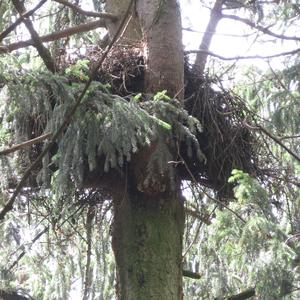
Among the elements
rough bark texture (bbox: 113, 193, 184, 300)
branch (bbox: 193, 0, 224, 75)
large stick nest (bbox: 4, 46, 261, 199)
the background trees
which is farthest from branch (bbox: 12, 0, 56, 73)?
branch (bbox: 193, 0, 224, 75)

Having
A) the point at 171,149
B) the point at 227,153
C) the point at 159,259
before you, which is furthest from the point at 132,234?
the point at 227,153

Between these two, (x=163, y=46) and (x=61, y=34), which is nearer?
(x=163, y=46)

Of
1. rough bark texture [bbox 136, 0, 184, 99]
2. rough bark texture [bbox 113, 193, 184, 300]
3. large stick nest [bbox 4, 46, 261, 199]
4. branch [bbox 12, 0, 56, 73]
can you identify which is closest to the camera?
branch [bbox 12, 0, 56, 73]

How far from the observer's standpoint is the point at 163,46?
3.65 meters

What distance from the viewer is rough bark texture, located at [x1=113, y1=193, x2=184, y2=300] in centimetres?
Result: 309

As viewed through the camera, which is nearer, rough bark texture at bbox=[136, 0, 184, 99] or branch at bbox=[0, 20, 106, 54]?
branch at bbox=[0, 20, 106, 54]

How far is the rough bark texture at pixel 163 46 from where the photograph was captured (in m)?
3.53

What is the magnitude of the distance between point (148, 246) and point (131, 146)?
1.62 ft

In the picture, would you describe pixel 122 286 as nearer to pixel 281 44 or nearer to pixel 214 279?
pixel 214 279

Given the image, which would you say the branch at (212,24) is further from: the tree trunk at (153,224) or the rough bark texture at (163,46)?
the tree trunk at (153,224)

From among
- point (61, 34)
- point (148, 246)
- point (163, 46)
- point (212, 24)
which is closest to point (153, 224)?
point (148, 246)

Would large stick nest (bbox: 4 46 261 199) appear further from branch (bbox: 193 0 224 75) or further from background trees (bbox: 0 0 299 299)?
branch (bbox: 193 0 224 75)

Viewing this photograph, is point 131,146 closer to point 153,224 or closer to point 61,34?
point 153,224

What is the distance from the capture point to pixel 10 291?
477 centimetres
